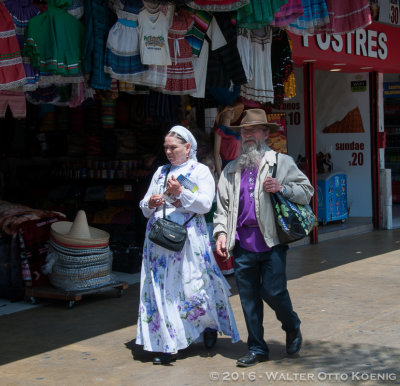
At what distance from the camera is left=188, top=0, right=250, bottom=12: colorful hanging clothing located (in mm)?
7254

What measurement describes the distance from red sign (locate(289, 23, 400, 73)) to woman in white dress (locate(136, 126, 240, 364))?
5119 millimetres

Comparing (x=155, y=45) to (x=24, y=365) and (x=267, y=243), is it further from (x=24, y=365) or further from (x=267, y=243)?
(x=24, y=365)

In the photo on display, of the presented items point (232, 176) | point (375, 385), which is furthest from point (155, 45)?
point (375, 385)

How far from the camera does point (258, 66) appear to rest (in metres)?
8.43

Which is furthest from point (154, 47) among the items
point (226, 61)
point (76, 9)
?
point (226, 61)

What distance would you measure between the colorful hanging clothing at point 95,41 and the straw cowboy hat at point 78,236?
1.46 meters

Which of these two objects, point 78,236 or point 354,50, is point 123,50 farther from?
point 354,50

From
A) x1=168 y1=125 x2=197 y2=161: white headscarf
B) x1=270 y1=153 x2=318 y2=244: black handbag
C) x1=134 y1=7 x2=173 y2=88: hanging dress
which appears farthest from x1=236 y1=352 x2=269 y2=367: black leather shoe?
x1=134 y1=7 x2=173 y2=88: hanging dress

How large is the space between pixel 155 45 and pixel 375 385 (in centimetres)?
402

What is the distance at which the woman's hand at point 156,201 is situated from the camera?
5.17 meters

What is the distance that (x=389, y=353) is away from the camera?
526cm

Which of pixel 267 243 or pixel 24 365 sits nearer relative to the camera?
pixel 267 243

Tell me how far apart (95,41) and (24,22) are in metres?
0.70

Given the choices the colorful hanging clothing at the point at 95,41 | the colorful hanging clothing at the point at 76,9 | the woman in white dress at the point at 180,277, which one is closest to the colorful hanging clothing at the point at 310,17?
the colorful hanging clothing at the point at 95,41
